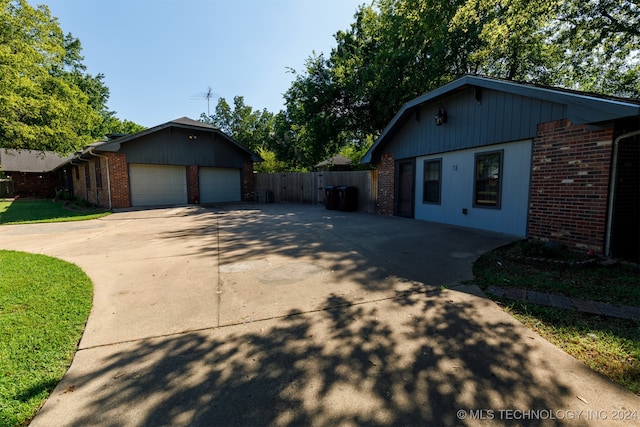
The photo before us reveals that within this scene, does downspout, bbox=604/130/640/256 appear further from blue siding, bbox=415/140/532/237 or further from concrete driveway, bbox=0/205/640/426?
concrete driveway, bbox=0/205/640/426

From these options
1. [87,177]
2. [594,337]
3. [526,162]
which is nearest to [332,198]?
[526,162]

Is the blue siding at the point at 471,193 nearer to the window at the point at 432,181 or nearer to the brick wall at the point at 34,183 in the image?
the window at the point at 432,181

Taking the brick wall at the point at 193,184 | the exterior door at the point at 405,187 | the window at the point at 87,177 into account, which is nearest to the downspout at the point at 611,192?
the exterior door at the point at 405,187

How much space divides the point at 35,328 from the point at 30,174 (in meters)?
29.7

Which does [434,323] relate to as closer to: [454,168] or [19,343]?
[19,343]

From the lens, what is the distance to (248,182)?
18.3 meters

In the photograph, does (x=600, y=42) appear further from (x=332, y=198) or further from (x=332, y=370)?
(x=332, y=370)

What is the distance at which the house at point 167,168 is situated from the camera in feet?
43.7

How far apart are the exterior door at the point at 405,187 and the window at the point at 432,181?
534mm

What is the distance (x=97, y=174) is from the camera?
47.1ft

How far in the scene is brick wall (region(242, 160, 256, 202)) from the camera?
18041 mm

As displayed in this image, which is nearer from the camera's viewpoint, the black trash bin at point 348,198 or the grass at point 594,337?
the grass at point 594,337

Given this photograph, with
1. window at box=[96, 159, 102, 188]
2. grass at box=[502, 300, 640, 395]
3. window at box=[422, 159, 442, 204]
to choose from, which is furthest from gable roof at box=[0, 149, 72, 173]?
grass at box=[502, 300, 640, 395]

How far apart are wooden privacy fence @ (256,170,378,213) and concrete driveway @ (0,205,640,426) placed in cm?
778
